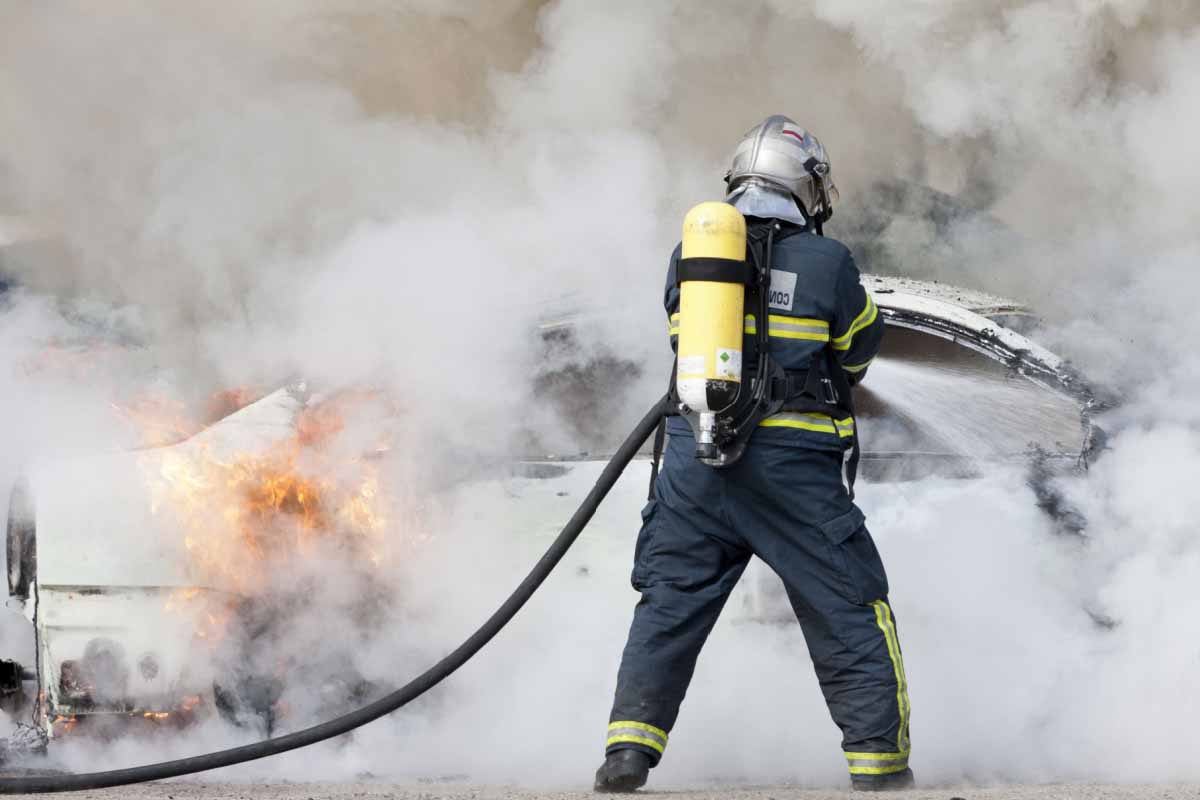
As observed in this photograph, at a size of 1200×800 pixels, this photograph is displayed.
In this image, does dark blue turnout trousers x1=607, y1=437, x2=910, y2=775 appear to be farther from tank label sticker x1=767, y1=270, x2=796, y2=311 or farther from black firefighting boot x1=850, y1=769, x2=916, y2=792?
tank label sticker x1=767, y1=270, x2=796, y2=311

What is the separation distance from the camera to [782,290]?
3350mm

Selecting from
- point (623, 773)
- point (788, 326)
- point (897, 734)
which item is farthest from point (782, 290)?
point (623, 773)

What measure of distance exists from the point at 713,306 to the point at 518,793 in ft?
3.96

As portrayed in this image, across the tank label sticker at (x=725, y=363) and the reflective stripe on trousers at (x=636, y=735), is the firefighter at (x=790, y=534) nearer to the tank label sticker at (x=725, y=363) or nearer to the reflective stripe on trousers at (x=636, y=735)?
the reflective stripe on trousers at (x=636, y=735)

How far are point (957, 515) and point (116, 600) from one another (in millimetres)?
2410

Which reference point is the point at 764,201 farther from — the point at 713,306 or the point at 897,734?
the point at 897,734

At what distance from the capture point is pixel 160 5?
798 centimetres

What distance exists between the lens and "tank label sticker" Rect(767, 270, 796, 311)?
335cm

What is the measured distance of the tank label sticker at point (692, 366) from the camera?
10.5 feet

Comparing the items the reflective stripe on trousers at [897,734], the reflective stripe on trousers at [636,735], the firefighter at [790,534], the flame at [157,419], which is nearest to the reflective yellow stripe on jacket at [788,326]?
the firefighter at [790,534]

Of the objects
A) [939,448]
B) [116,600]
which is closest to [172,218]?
[116,600]

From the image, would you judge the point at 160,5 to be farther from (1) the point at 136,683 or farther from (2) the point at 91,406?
(1) the point at 136,683

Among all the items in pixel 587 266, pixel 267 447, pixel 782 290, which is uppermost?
pixel 587 266

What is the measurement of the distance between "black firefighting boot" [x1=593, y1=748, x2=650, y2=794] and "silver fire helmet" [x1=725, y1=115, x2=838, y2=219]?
1.35 m
